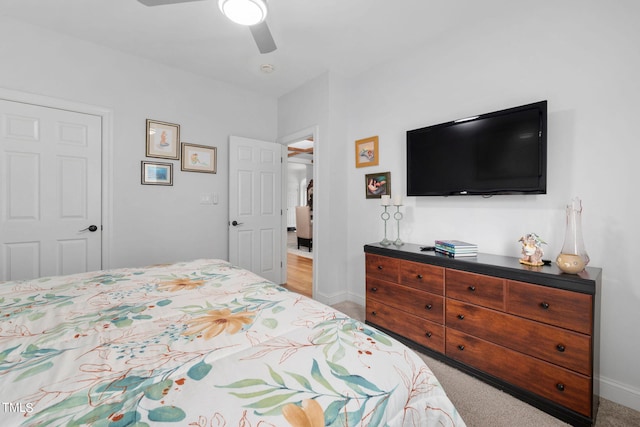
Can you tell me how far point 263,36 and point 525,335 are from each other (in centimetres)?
246

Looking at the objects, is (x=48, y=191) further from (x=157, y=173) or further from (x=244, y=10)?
(x=244, y=10)

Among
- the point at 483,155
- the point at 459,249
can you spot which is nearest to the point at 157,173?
the point at 459,249

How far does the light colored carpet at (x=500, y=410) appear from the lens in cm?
151

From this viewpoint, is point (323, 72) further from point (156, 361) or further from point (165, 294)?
point (156, 361)

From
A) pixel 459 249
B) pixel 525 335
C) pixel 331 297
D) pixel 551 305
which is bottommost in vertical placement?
pixel 331 297

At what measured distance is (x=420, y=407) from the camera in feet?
2.45

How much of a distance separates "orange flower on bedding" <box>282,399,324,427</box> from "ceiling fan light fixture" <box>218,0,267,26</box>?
181 cm

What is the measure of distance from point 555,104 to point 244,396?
2463 mm

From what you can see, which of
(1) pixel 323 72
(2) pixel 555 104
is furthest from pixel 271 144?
(2) pixel 555 104

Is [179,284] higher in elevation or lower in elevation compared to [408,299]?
higher

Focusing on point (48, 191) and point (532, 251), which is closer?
point (532, 251)

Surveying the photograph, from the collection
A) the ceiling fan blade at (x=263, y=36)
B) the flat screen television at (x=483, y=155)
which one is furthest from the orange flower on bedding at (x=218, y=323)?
the flat screen television at (x=483, y=155)

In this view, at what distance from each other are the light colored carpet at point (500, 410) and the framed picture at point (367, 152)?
2128mm

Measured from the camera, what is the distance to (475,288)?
186 centimetres
